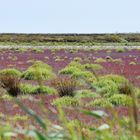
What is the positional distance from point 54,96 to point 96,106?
187cm

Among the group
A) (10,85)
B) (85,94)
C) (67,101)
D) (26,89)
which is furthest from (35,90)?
(67,101)

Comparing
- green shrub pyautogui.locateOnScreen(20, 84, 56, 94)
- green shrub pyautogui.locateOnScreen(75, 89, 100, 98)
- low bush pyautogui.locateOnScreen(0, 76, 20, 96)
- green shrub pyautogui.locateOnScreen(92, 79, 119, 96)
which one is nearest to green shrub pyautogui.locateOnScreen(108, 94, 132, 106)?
green shrub pyautogui.locateOnScreen(92, 79, 119, 96)

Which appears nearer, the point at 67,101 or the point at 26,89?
the point at 67,101

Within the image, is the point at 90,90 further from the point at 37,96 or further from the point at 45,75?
the point at 45,75

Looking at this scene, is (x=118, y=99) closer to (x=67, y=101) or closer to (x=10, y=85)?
(x=67, y=101)

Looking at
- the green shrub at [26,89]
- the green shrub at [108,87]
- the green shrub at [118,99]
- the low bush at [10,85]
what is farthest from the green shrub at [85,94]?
the low bush at [10,85]

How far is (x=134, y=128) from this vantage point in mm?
2422

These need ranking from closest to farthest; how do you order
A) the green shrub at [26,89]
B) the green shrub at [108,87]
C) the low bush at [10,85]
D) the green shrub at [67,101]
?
the green shrub at [67,101]
the low bush at [10,85]
the green shrub at [108,87]
the green shrub at [26,89]

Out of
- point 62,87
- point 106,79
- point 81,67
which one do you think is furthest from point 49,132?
point 81,67

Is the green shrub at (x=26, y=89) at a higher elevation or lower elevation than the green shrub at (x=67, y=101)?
lower

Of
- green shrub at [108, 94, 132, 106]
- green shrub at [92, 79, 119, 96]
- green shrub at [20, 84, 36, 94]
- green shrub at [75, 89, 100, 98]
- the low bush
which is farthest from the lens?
green shrub at [20, 84, 36, 94]

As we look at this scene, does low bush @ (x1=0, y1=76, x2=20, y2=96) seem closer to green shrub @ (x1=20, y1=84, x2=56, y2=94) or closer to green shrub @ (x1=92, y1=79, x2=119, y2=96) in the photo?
green shrub @ (x1=20, y1=84, x2=56, y2=94)

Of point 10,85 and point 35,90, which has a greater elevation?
point 10,85

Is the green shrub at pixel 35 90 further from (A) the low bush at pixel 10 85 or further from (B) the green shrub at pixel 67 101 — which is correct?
(B) the green shrub at pixel 67 101
